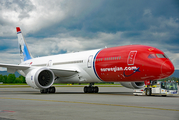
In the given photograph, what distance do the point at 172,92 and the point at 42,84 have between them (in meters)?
13.4

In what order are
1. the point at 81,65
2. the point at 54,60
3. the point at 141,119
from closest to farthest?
1. the point at 141,119
2. the point at 81,65
3. the point at 54,60

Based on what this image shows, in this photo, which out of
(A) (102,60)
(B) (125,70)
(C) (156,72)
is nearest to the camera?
(C) (156,72)

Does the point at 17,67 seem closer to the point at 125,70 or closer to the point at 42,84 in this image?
the point at 42,84

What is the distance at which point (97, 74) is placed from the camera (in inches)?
954

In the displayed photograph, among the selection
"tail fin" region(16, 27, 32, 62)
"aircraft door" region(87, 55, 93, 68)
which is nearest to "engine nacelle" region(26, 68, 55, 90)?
"aircraft door" region(87, 55, 93, 68)

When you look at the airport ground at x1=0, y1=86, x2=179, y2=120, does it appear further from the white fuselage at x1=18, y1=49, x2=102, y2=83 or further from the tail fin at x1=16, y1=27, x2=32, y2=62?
the tail fin at x1=16, y1=27, x2=32, y2=62

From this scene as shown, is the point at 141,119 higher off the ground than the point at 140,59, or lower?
lower

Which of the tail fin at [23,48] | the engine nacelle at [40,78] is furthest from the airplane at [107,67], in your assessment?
the tail fin at [23,48]

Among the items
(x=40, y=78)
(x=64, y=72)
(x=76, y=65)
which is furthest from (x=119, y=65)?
(x=40, y=78)

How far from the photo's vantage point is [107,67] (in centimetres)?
2305

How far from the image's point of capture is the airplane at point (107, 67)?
20.2 meters

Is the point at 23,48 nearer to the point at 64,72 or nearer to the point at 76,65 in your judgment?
the point at 64,72

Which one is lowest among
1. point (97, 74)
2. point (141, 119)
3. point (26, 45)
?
point (141, 119)

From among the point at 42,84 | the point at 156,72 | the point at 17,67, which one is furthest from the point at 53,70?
the point at 156,72
